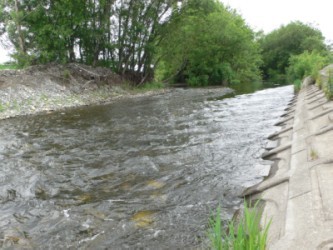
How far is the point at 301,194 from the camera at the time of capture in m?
4.12

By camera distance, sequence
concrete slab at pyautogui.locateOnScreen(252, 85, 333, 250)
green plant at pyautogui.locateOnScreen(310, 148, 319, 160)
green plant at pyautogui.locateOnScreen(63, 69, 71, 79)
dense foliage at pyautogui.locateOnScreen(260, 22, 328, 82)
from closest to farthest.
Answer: concrete slab at pyautogui.locateOnScreen(252, 85, 333, 250), green plant at pyautogui.locateOnScreen(310, 148, 319, 160), green plant at pyautogui.locateOnScreen(63, 69, 71, 79), dense foliage at pyautogui.locateOnScreen(260, 22, 328, 82)

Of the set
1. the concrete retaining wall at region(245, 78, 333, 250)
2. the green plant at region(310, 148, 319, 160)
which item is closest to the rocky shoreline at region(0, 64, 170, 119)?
the concrete retaining wall at region(245, 78, 333, 250)

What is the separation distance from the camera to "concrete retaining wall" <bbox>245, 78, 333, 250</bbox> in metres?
3.13

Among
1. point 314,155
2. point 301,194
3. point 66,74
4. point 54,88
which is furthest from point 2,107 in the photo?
point 301,194

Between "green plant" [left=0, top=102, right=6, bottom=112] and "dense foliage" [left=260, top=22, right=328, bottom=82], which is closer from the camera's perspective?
"green plant" [left=0, top=102, right=6, bottom=112]

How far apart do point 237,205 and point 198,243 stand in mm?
1242

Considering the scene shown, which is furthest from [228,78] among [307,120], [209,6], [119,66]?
[307,120]

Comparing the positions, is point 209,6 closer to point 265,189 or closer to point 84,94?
point 84,94

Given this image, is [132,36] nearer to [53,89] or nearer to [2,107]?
[53,89]

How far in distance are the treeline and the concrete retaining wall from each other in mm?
20544

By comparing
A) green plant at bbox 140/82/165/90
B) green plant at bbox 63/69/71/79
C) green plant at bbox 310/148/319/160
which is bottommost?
green plant at bbox 310/148/319/160

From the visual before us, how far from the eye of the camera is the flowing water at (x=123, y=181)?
159 inches

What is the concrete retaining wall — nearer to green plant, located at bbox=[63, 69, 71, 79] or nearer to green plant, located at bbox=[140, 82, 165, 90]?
green plant, located at bbox=[63, 69, 71, 79]

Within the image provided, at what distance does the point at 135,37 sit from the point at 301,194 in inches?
1092
